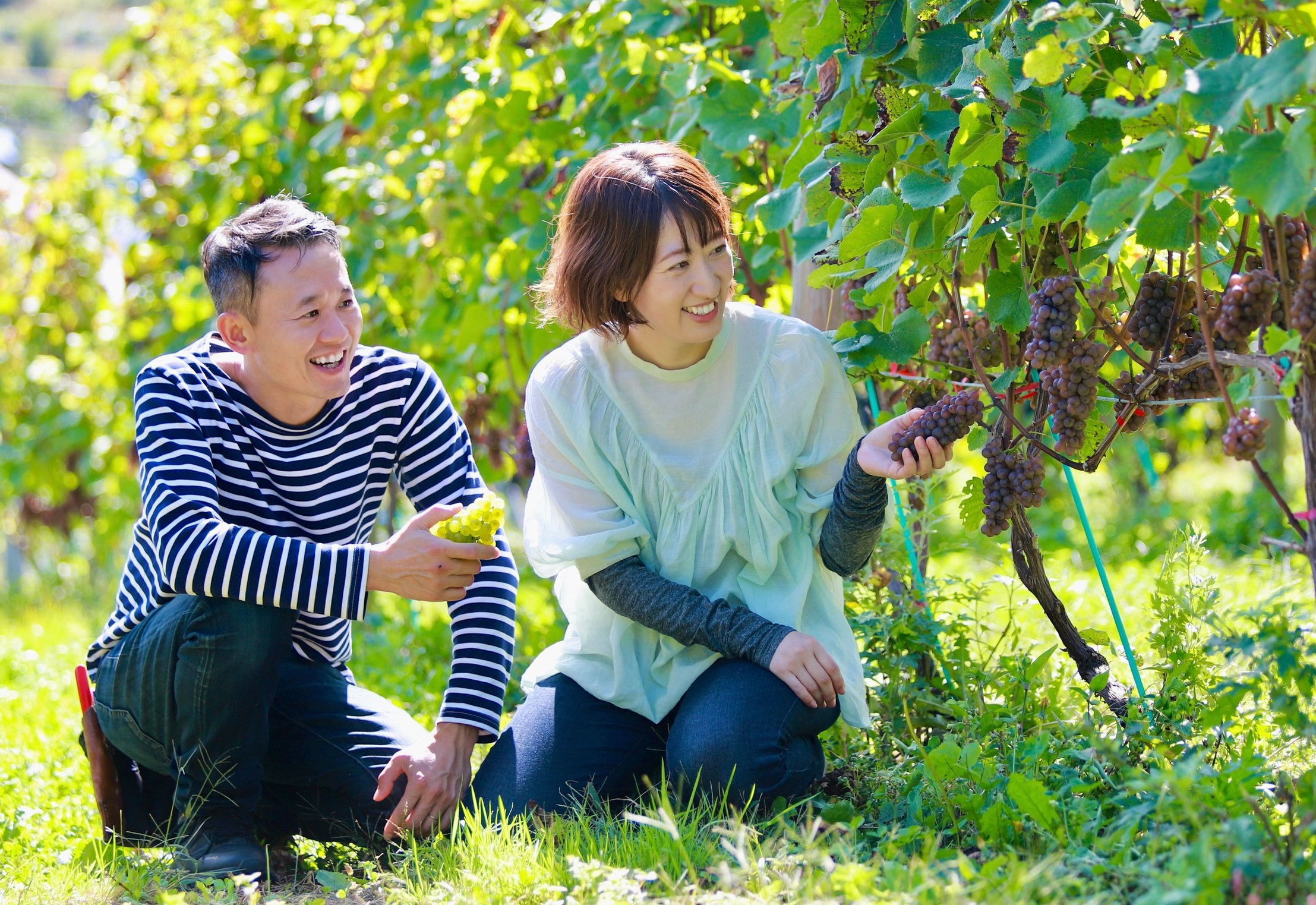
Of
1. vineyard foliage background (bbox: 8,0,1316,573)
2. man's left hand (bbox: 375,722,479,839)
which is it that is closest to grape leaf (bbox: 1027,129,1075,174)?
vineyard foliage background (bbox: 8,0,1316,573)

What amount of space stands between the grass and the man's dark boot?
0.06 metres

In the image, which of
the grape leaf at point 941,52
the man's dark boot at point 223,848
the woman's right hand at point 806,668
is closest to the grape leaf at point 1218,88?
the grape leaf at point 941,52

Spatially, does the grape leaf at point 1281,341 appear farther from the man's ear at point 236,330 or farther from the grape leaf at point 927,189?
the man's ear at point 236,330

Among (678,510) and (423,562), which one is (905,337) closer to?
(678,510)

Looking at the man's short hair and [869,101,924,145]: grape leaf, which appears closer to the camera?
[869,101,924,145]: grape leaf

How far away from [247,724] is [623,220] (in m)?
1.03

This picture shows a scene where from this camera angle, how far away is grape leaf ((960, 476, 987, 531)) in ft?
6.22

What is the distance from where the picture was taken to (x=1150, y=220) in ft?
4.93

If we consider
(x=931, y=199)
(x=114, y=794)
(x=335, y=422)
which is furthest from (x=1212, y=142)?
(x=114, y=794)

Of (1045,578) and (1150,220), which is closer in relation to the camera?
(1150,220)

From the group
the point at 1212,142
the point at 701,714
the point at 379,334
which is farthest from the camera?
the point at 379,334

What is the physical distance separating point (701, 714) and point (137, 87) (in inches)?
165

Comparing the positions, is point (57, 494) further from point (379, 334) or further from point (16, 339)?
point (379, 334)

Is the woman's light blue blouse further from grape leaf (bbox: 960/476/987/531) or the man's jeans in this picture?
the man's jeans
